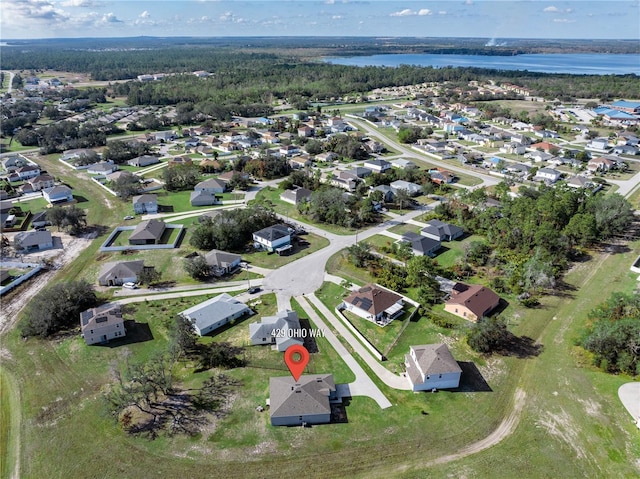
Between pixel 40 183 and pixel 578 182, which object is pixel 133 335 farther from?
pixel 578 182

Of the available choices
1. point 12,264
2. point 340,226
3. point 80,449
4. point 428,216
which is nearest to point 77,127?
point 12,264

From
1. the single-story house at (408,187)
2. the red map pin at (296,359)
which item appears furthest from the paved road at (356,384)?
the single-story house at (408,187)

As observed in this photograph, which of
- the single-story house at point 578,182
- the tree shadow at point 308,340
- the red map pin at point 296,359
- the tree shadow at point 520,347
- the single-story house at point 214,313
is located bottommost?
the tree shadow at point 520,347

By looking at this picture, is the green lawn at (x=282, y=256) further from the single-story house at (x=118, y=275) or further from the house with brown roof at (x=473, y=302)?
the house with brown roof at (x=473, y=302)

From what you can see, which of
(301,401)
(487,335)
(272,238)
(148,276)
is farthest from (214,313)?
(487,335)

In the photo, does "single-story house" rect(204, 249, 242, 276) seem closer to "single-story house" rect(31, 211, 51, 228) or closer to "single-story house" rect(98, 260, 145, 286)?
"single-story house" rect(98, 260, 145, 286)

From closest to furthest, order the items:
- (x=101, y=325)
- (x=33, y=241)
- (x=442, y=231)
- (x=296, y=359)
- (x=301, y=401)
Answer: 1. (x=301, y=401)
2. (x=296, y=359)
3. (x=101, y=325)
4. (x=33, y=241)
5. (x=442, y=231)

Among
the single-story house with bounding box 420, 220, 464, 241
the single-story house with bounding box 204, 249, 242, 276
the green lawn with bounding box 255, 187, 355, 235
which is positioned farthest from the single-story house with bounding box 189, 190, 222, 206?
the single-story house with bounding box 420, 220, 464, 241
